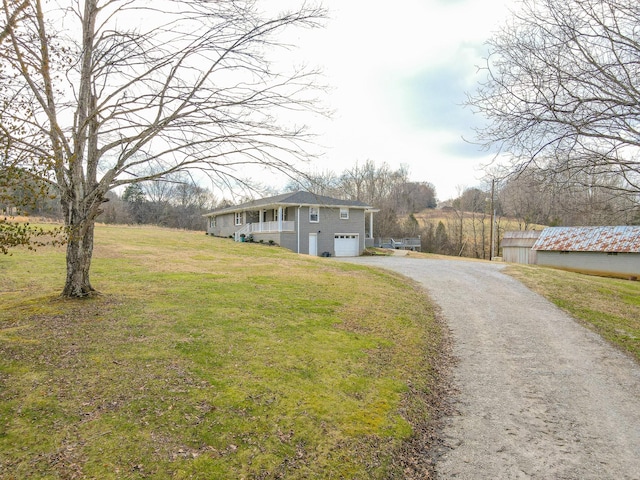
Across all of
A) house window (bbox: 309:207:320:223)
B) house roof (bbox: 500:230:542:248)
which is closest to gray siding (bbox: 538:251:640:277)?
house roof (bbox: 500:230:542:248)

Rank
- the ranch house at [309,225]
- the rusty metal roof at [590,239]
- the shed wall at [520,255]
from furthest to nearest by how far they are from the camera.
→ the shed wall at [520,255] < the ranch house at [309,225] < the rusty metal roof at [590,239]

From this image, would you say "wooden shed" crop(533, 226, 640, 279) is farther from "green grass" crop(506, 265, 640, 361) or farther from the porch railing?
the porch railing

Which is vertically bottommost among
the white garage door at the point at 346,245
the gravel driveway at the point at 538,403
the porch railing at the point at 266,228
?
the gravel driveway at the point at 538,403

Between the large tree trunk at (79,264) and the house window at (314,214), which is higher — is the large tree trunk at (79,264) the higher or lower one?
the lower one

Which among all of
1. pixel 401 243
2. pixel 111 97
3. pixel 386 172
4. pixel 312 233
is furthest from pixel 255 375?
pixel 386 172

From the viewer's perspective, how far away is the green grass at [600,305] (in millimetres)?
9023

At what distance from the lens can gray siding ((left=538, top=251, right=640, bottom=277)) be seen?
28484mm

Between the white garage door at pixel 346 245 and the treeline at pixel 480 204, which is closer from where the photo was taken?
the treeline at pixel 480 204

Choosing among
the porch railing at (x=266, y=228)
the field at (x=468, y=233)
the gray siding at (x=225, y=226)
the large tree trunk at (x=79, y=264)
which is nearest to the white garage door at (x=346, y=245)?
the porch railing at (x=266, y=228)

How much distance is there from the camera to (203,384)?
16.0 ft

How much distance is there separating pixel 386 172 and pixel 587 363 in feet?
170

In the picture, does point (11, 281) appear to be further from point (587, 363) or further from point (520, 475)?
point (587, 363)

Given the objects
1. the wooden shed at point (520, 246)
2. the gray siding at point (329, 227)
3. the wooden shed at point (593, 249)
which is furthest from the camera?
the wooden shed at point (520, 246)

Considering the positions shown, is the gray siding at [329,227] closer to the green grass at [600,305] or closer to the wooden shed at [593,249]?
the green grass at [600,305]
